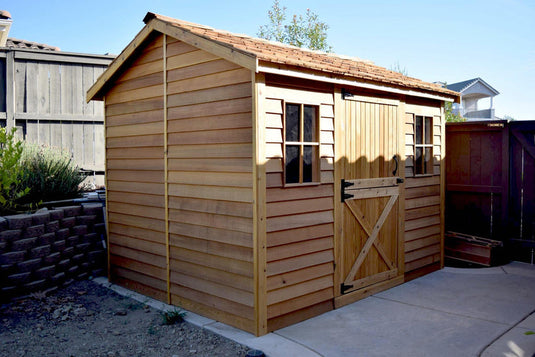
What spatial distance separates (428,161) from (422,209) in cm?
71

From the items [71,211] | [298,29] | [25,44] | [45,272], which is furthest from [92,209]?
[298,29]

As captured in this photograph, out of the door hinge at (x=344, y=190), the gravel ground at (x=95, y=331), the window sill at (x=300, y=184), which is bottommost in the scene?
the gravel ground at (x=95, y=331)

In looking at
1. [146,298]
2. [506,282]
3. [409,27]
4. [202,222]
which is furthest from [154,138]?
[409,27]

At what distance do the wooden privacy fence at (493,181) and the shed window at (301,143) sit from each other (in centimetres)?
375

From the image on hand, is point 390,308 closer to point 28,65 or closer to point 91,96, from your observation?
point 91,96

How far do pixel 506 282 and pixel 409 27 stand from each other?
22362 millimetres

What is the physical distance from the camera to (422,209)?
652 centimetres

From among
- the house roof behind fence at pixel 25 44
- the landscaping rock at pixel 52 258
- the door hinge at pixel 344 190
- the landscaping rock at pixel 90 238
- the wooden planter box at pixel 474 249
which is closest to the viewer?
the door hinge at pixel 344 190

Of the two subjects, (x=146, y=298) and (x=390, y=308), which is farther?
(x=146, y=298)

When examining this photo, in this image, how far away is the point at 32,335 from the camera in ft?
14.9

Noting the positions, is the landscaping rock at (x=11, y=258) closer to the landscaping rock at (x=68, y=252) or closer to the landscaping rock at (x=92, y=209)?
the landscaping rock at (x=68, y=252)

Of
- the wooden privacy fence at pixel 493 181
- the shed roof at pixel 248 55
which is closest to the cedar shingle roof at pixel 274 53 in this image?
the shed roof at pixel 248 55

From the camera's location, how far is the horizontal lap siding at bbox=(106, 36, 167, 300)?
5.38 meters

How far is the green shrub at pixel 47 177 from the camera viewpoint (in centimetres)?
655
